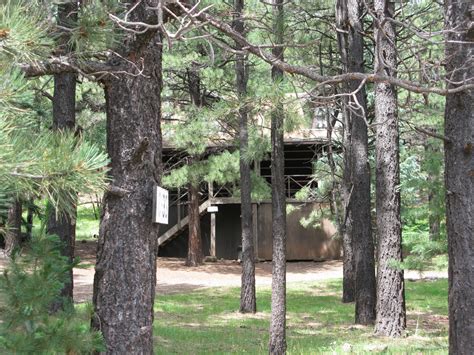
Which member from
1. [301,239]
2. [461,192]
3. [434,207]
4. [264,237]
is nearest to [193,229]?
[264,237]

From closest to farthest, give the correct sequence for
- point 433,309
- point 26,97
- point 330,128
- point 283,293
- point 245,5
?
point 26,97 → point 283,293 → point 245,5 → point 433,309 → point 330,128

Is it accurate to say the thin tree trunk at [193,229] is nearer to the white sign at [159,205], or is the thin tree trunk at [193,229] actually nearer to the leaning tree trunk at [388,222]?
the leaning tree trunk at [388,222]

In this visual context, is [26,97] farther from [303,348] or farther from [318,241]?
[318,241]

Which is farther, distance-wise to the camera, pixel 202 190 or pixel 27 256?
pixel 202 190

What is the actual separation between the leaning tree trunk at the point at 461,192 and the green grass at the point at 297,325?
10.1 feet

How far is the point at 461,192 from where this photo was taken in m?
4.39

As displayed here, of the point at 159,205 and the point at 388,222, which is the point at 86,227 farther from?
the point at 159,205

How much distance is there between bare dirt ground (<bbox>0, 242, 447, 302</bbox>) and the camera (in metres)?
17.9

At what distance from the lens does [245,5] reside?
11672mm

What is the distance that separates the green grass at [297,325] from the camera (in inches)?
351

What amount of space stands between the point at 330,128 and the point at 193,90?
15.1 ft

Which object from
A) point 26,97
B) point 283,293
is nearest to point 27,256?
point 26,97

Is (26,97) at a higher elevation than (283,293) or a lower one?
higher

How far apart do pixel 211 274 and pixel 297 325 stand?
8837 millimetres
